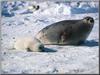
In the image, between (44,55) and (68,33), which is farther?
(68,33)

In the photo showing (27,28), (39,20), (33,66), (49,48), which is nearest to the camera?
(33,66)

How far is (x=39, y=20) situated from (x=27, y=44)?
1.41 meters

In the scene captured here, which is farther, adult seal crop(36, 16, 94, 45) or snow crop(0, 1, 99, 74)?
adult seal crop(36, 16, 94, 45)

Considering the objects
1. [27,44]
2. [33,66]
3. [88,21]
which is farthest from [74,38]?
[33,66]

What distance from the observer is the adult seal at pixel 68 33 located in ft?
13.9

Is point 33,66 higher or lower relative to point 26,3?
lower

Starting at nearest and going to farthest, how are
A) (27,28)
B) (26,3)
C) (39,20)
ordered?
1. (27,28)
2. (39,20)
3. (26,3)

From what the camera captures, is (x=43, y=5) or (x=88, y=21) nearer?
(x=88, y=21)

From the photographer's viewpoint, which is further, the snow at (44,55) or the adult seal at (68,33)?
the adult seal at (68,33)

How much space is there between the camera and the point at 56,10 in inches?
225

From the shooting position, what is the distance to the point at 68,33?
4242 millimetres

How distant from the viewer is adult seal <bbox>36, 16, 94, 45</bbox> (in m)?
4.22

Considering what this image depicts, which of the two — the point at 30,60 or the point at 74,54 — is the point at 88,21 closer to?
the point at 74,54

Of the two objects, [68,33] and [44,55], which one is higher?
[68,33]
